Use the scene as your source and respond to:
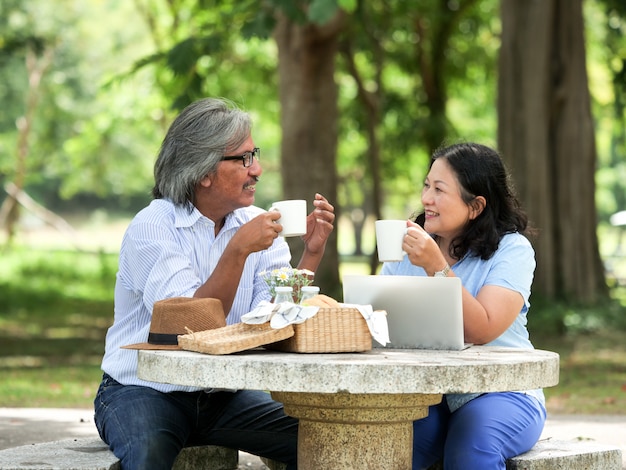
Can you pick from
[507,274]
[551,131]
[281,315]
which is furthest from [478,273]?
[551,131]

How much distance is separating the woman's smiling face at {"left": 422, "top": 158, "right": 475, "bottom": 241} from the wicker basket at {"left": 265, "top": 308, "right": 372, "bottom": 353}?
0.89 metres

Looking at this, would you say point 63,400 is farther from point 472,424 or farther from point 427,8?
point 427,8

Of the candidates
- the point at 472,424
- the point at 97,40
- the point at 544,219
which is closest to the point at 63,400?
the point at 472,424

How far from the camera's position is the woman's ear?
178 inches

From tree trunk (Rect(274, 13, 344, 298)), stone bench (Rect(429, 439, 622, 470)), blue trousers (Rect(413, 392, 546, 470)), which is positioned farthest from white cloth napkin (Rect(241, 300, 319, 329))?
tree trunk (Rect(274, 13, 344, 298))

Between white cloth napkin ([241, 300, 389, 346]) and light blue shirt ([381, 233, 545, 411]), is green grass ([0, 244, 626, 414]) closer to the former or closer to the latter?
light blue shirt ([381, 233, 545, 411])

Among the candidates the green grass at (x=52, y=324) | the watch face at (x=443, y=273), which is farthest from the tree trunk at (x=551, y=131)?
the watch face at (x=443, y=273)

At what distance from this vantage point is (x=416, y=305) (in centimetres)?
396

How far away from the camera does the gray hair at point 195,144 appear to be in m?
4.54

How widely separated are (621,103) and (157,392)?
15.6 m

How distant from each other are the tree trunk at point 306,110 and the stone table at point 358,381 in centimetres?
1078

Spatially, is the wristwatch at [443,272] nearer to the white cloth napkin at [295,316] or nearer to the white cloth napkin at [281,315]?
the white cloth napkin at [295,316]

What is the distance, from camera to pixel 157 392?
427cm

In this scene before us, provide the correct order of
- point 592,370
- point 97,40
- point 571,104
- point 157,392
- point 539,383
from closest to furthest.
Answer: point 539,383 < point 157,392 < point 592,370 < point 571,104 < point 97,40
